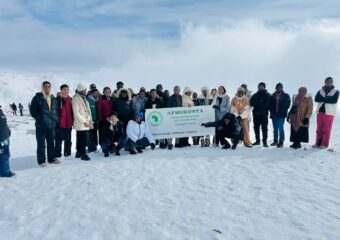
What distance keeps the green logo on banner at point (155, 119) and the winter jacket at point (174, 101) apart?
1.89ft

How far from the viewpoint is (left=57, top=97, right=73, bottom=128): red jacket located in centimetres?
931

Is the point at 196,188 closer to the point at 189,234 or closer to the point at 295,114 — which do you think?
the point at 189,234

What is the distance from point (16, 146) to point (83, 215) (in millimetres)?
10212

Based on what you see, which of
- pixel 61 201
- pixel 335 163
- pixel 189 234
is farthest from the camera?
pixel 335 163

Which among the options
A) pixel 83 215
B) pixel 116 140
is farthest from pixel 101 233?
pixel 116 140

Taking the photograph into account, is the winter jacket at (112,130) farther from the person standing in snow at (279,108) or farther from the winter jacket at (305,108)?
the winter jacket at (305,108)

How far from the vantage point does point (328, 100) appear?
9914mm

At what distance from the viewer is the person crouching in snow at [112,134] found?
1016 cm

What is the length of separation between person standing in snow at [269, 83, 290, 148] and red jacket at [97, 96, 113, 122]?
575 centimetres

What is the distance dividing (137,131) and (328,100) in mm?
6383

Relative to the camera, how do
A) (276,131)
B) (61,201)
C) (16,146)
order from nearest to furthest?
(61,201)
(276,131)
(16,146)

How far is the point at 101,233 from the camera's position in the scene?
4609mm

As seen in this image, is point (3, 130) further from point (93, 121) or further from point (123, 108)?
point (123, 108)

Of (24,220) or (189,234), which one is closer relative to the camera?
(189,234)
